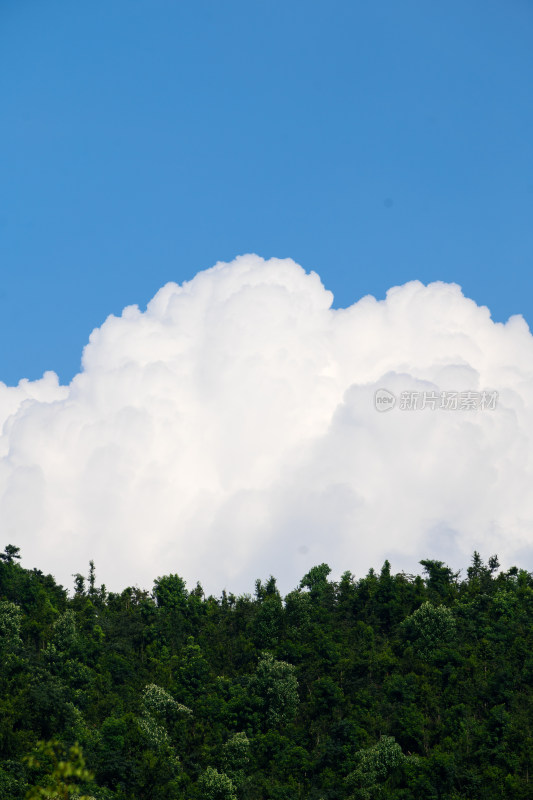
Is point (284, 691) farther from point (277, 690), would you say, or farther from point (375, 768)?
point (375, 768)

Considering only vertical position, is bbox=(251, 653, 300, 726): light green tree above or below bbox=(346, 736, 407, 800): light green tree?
above

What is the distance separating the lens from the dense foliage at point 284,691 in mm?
79125

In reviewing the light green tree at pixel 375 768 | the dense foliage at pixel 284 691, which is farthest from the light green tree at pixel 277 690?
the light green tree at pixel 375 768

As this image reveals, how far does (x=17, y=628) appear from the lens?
103 m

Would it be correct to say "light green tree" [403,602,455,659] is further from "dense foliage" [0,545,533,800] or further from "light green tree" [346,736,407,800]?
"light green tree" [346,736,407,800]

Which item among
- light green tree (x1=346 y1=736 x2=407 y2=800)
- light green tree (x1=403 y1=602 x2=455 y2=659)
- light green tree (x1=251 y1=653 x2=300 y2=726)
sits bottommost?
light green tree (x1=346 y1=736 x2=407 y2=800)

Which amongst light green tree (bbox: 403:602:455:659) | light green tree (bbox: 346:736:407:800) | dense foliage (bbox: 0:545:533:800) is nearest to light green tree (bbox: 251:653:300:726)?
dense foliage (bbox: 0:545:533:800)

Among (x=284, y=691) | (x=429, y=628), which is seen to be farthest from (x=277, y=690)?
(x=429, y=628)

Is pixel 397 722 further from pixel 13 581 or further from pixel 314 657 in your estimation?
pixel 13 581

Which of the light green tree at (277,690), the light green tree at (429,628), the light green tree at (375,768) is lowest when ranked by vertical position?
the light green tree at (375,768)

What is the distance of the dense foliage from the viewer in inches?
3115

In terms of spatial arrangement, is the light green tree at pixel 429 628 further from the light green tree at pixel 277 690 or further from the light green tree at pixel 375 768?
the light green tree at pixel 375 768

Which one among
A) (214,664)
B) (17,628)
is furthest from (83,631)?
(214,664)

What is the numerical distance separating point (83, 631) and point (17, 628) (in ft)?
31.4
